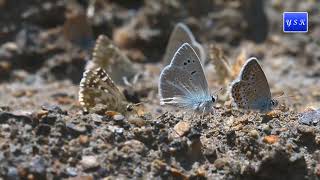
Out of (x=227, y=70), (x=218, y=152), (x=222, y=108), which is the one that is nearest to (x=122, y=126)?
(x=218, y=152)

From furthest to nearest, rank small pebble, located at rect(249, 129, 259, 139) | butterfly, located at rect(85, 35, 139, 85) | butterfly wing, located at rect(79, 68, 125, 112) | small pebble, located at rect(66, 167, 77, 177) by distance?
butterfly, located at rect(85, 35, 139, 85) → butterfly wing, located at rect(79, 68, 125, 112) → small pebble, located at rect(249, 129, 259, 139) → small pebble, located at rect(66, 167, 77, 177)

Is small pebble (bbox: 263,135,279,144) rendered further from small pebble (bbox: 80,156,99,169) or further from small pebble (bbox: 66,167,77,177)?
small pebble (bbox: 66,167,77,177)

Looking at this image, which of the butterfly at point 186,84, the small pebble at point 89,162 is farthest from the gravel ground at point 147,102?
the butterfly at point 186,84

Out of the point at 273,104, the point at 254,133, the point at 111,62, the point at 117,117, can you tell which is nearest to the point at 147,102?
the point at 111,62

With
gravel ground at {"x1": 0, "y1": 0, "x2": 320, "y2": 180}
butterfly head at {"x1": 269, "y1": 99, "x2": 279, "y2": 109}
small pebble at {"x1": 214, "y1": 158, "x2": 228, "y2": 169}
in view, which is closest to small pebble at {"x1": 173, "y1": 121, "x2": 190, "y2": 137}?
gravel ground at {"x1": 0, "y1": 0, "x2": 320, "y2": 180}

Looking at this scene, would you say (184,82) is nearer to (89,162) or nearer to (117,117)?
(117,117)

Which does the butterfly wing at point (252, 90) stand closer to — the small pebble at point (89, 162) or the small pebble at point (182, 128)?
the small pebble at point (182, 128)
